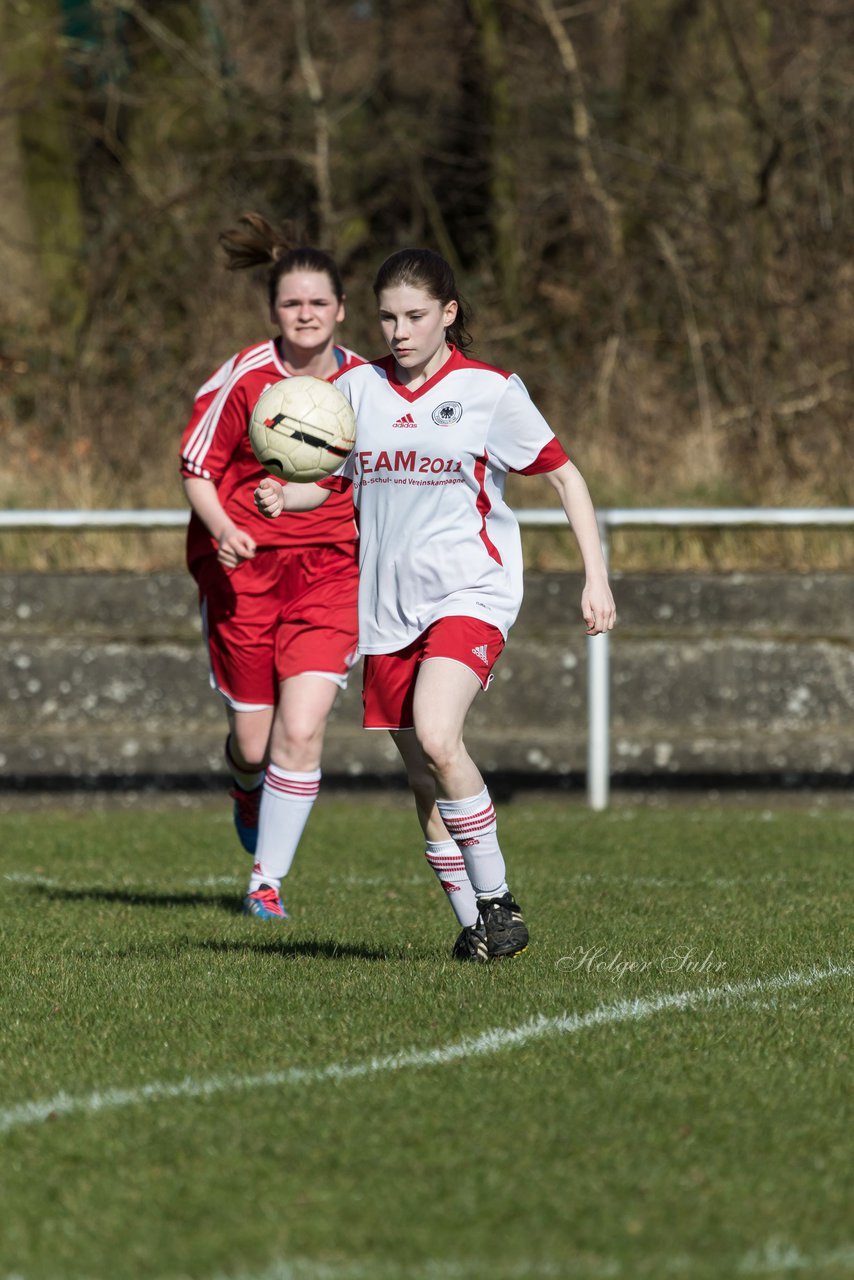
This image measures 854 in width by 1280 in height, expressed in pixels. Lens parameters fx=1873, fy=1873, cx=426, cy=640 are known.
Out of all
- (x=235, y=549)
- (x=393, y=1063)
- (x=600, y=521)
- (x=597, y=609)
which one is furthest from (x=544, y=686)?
(x=393, y=1063)

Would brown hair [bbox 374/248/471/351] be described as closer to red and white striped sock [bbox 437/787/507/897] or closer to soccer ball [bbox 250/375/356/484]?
soccer ball [bbox 250/375/356/484]

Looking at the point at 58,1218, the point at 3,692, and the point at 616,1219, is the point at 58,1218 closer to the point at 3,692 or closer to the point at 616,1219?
the point at 616,1219

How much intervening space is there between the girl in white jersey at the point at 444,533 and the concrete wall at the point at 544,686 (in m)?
5.06

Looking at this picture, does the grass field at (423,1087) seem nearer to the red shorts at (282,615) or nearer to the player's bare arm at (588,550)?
the red shorts at (282,615)

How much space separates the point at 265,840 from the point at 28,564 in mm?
5717

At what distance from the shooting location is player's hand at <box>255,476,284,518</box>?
5.62m

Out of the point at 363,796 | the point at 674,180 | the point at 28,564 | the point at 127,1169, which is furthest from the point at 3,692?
the point at 674,180

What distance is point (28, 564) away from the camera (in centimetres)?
1213

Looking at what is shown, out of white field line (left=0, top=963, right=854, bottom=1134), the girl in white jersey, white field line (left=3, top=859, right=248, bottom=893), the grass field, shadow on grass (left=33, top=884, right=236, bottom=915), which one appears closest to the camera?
the grass field

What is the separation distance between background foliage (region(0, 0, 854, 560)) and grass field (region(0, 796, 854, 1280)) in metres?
7.95

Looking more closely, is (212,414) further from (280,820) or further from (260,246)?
(280,820)

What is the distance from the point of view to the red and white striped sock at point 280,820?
22.6 ft

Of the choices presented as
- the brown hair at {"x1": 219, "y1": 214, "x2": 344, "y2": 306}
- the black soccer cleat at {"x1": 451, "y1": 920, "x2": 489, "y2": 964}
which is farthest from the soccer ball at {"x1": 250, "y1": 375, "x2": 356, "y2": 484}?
the black soccer cleat at {"x1": 451, "y1": 920, "x2": 489, "y2": 964}

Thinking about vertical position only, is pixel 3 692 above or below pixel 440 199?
below
